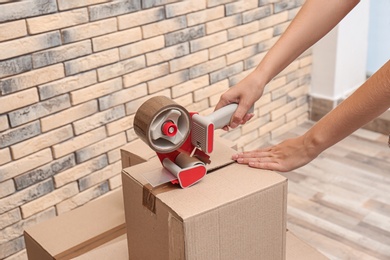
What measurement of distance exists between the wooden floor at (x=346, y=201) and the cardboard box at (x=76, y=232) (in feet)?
3.00

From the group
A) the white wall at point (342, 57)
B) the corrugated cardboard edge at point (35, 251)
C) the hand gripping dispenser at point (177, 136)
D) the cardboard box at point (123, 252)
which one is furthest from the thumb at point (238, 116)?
the white wall at point (342, 57)

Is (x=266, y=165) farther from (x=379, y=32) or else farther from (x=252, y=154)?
(x=379, y=32)

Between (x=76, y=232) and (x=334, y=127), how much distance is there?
787mm

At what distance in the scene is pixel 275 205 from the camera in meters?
1.15

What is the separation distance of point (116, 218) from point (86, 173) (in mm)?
588

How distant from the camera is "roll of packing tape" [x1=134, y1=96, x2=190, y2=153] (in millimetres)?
1075

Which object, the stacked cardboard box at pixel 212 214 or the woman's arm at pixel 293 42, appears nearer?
the stacked cardboard box at pixel 212 214

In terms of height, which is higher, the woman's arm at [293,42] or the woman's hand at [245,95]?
the woman's arm at [293,42]

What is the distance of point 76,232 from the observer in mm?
1535

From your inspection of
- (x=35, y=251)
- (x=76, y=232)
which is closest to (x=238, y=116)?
(x=76, y=232)

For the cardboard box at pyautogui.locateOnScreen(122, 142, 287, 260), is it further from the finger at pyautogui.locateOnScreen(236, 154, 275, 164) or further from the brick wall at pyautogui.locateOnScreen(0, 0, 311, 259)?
the brick wall at pyautogui.locateOnScreen(0, 0, 311, 259)

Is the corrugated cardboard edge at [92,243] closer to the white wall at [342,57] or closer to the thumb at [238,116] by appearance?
the thumb at [238,116]

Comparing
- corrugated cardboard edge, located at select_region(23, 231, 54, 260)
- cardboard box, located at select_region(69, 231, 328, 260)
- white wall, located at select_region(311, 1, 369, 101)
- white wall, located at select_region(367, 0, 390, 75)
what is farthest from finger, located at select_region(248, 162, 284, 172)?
white wall, located at select_region(367, 0, 390, 75)

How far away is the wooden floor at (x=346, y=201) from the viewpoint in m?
2.15
